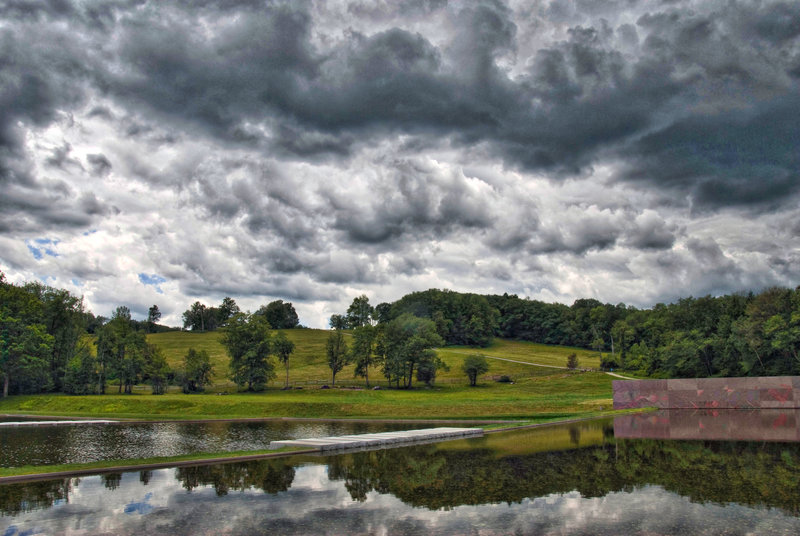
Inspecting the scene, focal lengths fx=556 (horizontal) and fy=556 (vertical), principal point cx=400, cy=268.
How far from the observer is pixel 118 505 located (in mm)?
15234

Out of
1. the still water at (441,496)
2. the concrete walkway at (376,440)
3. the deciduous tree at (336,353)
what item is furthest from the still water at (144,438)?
Answer: the deciduous tree at (336,353)

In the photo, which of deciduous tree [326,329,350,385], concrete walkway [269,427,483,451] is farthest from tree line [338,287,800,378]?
concrete walkway [269,427,483,451]

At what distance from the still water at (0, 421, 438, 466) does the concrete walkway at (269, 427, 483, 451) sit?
9.02ft

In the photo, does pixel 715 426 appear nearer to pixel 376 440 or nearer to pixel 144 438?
pixel 376 440

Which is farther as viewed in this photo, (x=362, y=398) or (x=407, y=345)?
(x=407, y=345)

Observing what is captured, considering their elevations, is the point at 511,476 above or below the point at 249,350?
below

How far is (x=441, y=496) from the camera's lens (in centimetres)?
1583

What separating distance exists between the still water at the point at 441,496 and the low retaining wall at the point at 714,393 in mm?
34199

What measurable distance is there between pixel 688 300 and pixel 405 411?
7837cm

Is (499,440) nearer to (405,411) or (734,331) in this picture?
(405,411)

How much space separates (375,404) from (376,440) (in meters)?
34.6

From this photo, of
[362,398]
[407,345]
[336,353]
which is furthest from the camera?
[336,353]

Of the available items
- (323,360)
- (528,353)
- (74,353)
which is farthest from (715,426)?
(528,353)

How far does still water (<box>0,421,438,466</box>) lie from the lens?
92.0 ft
